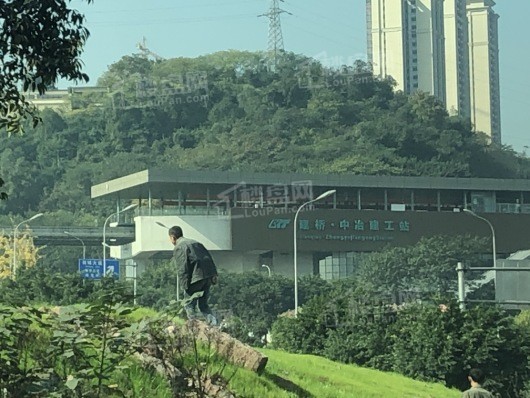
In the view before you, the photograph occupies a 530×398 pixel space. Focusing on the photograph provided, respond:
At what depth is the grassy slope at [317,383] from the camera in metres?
10.8

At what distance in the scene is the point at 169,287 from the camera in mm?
62000

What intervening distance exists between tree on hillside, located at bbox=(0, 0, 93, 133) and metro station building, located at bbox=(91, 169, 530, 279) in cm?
6228

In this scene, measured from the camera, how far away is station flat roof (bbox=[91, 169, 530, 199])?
7344 cm

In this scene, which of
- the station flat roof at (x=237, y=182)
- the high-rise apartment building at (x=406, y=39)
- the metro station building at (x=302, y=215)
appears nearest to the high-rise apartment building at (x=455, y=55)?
the high-rise apartment building at (x=406, y=39)

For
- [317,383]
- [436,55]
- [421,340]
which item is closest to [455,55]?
[436,55]

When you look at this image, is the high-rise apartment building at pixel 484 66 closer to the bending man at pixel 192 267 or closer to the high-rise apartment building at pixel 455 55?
the high-rise apartment building at pixel 455 55

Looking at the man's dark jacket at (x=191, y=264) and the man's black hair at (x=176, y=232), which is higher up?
Result: the man's black hair at (x=176, y=232)

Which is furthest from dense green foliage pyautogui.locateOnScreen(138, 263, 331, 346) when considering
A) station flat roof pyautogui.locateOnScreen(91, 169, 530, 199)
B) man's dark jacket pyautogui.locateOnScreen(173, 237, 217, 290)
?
man's dark jacket pyautogui.locateOnScreen(173, 237, 217, 290)

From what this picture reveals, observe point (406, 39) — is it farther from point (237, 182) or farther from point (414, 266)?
point (414, 266)

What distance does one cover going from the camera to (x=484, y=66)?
526ft

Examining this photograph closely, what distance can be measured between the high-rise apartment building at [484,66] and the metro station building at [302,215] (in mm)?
73551

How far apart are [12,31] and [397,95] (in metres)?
110

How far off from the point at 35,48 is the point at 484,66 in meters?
157

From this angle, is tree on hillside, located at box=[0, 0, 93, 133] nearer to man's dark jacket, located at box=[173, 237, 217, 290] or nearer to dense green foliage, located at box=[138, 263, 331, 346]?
man's dark jacket, located at box=[173, 237, 217, 290]
